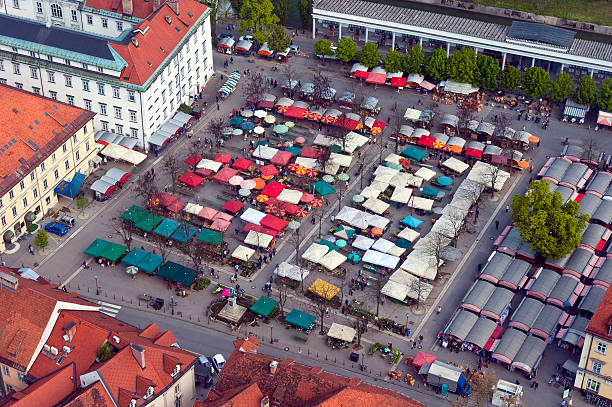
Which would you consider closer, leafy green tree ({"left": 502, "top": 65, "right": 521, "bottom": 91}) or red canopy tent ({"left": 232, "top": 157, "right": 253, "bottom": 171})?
red canopy tent ({"left": 232, "top": 157, "right": 253, "bottom": 171})

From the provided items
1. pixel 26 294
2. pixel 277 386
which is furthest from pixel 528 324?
pixel 26 294


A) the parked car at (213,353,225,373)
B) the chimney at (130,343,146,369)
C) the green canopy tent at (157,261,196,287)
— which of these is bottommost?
the parked car at (213,353,225,373)

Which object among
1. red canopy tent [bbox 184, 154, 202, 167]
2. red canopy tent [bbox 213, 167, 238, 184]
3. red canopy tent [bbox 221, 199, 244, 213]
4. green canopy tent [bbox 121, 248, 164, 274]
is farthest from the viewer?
red canopy tent [bbox 184, 154, 202, 167]

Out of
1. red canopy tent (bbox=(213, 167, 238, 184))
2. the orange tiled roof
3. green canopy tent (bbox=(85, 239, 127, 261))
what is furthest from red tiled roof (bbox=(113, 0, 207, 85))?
green canopy tent (bbox=(85, 239, 127, 261))

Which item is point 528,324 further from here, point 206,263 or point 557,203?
point 206,263

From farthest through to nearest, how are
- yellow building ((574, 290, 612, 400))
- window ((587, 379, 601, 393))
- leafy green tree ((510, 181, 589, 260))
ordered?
leafy green tree ((510, 181, 589, 260))
window ((587, 379, 601, 393))
yellow building ((574, 290, 612, 400))

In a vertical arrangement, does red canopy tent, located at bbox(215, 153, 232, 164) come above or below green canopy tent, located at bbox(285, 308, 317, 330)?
above

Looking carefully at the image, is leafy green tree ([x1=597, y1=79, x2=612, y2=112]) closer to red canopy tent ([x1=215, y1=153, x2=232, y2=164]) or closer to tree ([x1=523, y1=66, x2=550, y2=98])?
tree ([x1=523, y1=66, x2=550, y2=98])
